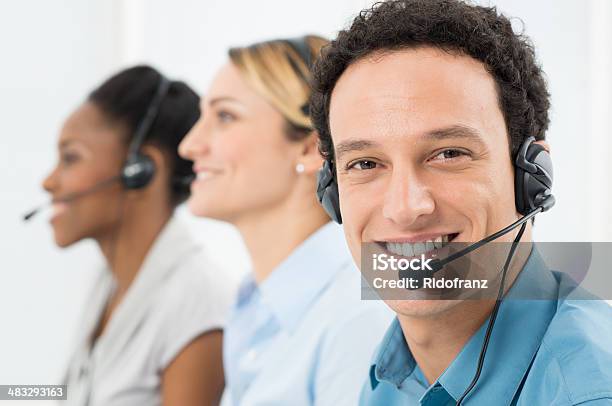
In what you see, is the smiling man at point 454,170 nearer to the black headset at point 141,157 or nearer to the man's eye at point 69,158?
the black headset at point 141,157

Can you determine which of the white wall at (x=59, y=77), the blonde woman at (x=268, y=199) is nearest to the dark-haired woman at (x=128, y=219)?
the blonde woman at (x=268, y=199)

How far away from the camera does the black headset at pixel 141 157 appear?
185 cm

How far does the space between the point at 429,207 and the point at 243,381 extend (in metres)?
0.74

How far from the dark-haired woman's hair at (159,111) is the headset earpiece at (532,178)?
1.15m

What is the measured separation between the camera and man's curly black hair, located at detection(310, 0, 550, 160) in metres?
0.86

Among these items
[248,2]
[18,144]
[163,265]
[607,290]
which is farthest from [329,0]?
[607,290]

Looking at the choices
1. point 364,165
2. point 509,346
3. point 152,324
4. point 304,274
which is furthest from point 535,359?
point 152,324

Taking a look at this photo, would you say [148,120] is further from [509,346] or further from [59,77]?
[509,346]

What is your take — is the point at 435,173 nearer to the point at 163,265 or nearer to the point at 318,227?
the point at 318,227

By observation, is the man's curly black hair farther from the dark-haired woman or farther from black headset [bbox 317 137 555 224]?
the dark-haired woman

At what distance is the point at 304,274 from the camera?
145 cm

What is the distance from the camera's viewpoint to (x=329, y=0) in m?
2.39

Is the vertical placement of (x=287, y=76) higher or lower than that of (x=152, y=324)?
higher

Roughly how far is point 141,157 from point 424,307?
116 cm
